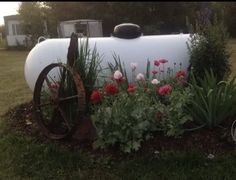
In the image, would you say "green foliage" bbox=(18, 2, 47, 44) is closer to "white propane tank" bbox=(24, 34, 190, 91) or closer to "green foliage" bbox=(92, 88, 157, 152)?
"white propane tank" bbox=(24, 34, 190, 91)

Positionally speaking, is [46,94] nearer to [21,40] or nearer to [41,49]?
[41,49]

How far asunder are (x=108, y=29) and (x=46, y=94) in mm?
24813

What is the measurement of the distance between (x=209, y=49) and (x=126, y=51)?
1195mm

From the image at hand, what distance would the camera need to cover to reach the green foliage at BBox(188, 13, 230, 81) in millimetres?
4707

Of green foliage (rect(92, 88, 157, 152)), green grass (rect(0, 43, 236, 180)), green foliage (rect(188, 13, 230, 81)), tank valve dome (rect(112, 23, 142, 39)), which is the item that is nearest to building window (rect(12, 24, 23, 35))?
tank valve dome (rect(112, 23, 142, 39))

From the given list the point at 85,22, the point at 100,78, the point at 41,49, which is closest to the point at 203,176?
the point at 100,78

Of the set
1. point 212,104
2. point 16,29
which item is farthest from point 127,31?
point 16,29

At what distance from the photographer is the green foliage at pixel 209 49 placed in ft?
15.4

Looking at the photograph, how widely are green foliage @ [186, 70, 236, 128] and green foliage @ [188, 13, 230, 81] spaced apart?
970mm

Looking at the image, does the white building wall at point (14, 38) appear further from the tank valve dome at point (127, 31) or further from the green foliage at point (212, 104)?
the green foliage at point (212, 104)

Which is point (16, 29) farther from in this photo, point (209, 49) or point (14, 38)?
point (209, 49)

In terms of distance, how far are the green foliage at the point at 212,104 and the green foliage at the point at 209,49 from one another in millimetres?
970

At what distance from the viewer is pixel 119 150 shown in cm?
356

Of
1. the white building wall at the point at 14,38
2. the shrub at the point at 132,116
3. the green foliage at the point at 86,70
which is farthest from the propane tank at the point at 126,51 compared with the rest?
the white building wall at the point at 14,38
